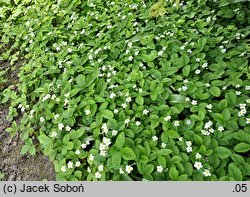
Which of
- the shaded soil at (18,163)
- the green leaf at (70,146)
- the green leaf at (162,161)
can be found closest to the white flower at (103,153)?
the green leaf at (70,146)

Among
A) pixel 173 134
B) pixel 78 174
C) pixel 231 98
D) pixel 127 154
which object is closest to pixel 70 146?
pixel 78 174

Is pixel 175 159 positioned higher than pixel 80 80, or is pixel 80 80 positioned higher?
pixel 80 80

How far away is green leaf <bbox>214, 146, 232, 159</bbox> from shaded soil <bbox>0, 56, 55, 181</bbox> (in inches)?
47.9

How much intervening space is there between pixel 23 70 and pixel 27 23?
83 cm

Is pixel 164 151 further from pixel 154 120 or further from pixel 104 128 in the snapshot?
pixel 104 128

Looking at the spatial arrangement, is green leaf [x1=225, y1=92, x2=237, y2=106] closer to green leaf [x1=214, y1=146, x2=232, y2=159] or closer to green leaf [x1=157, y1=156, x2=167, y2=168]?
green leaf [x1=214, y1=146, x2=232, y2=159]

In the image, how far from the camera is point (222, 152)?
201 centimetres

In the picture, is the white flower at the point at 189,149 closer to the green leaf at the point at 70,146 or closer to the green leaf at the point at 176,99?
the green leaf at the point at 176,99

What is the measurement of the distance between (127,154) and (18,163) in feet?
3.46

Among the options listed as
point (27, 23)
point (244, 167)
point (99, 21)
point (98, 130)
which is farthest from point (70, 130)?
point (27, 23)

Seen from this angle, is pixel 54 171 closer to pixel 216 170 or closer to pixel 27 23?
pixel 216 170

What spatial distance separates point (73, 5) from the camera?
3828mm

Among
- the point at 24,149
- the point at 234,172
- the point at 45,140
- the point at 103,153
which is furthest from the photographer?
the point at 24,149

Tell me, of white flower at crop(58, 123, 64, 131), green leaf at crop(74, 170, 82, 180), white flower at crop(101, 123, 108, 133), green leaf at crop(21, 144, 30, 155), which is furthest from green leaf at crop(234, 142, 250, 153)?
green leaf at crop(21, 144, 30, 155)
